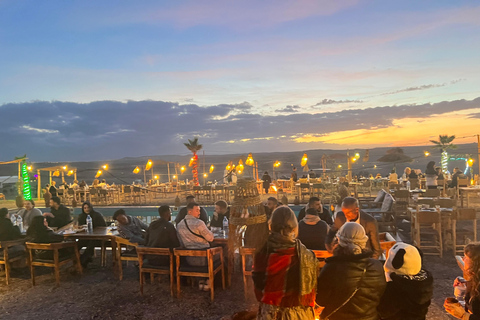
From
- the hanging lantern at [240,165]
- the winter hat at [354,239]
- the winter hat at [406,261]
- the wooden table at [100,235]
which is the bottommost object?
the wooden table at [100,235]

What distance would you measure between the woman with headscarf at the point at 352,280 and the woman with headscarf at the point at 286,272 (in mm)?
133

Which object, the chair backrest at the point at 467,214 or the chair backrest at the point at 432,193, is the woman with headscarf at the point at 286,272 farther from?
the chair backrest at the point at 432,193

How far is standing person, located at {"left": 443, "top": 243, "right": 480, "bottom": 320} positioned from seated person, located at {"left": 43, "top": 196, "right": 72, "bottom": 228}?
7.41 m

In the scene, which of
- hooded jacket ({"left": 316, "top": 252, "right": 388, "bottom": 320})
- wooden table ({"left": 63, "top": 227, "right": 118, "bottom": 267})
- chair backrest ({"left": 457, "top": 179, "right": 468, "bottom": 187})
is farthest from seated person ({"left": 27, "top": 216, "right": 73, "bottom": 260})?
chair backrest ({"left": 457, "top": 179, "right": 468, "bottom": 187})

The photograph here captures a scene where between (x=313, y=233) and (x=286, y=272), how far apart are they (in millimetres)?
2238

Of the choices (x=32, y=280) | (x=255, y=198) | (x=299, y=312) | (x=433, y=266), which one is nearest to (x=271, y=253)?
(x=299, y=312)

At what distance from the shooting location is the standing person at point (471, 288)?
97.0 inches

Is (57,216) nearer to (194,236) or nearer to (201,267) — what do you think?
(194,236)

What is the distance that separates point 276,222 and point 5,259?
5679mm

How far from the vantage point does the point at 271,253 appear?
8.38 feet

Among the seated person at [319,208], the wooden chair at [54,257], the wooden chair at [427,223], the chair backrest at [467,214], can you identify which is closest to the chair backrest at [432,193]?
the wooden chair at [427,223]

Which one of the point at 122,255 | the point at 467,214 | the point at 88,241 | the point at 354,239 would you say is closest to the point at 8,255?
the point at 88,241

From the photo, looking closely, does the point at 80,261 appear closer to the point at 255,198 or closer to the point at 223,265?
the point at 223,265

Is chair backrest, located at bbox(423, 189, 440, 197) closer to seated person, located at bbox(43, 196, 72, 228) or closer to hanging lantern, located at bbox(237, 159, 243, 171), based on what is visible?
hanging lantern, located at bbox(237, 159, 243, 171)
